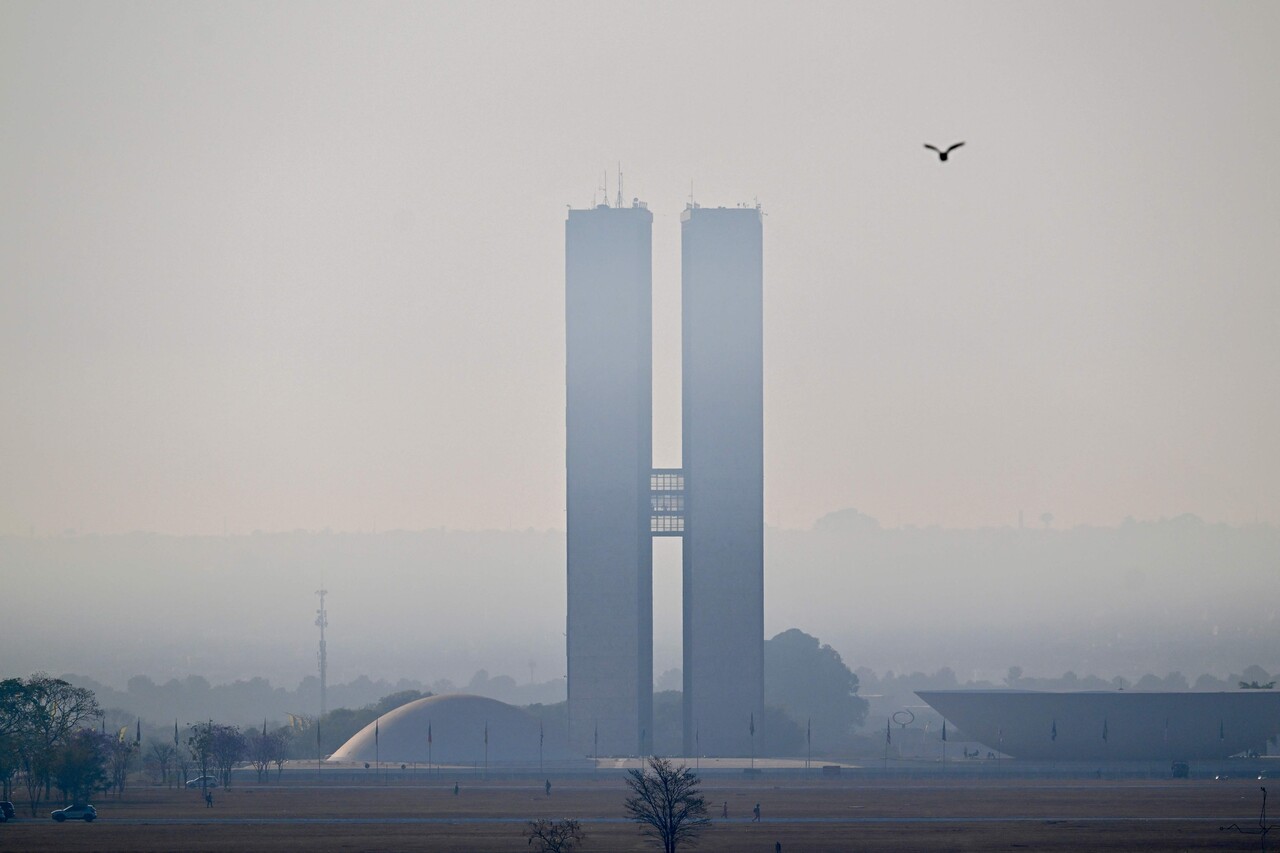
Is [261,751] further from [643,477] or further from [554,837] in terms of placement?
[554,837]

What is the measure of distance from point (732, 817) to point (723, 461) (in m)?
78.4

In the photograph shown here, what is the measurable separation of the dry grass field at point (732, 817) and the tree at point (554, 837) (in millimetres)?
832

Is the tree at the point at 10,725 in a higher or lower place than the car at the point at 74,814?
higher

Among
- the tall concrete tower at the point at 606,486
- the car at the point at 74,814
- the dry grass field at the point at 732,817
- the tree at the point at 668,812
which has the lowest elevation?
the dry grass field at the point at 732,817

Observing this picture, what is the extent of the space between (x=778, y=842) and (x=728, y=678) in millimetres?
92571

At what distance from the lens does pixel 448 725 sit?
185 m

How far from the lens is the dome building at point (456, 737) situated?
17925 cm

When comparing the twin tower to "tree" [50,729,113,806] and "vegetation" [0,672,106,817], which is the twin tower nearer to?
"vegetation" [0,672,106,817]

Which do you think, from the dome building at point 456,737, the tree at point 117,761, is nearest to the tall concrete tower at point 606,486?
the dome building at point 456,737

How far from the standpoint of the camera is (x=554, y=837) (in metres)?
91.8

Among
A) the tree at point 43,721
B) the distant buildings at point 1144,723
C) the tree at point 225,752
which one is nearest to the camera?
the tree at point 43,721

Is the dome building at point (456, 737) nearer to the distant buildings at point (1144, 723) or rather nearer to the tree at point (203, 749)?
the tree at point (203, 749)

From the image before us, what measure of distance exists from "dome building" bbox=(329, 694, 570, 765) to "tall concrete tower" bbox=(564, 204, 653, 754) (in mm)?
5000

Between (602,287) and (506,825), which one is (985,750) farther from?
(506,825)
